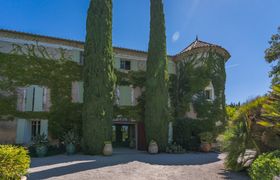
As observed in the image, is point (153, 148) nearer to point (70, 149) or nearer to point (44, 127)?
point (70, 149)

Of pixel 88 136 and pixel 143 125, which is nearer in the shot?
pixel 88 136

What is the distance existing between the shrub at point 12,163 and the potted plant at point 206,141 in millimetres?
13540

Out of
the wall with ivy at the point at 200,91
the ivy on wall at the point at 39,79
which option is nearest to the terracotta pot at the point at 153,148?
the wall with ivy at the point at 200,91

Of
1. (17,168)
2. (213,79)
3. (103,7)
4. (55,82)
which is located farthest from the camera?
(213,79)

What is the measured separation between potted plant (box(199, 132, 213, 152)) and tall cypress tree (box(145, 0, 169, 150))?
113 inches

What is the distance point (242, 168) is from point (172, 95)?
35.0 feet

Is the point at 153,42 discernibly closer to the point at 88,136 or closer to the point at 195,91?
the point at 195,91

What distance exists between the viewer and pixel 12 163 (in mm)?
5141

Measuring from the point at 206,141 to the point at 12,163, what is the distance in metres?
14.1

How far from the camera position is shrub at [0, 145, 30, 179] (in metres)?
4.93

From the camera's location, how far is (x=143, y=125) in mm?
17953

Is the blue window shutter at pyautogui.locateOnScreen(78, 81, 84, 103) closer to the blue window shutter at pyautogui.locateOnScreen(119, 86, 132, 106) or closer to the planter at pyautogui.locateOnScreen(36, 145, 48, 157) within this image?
the blue window shutter at pyautogui.locateOnScreen(119, 86, 132, 106)

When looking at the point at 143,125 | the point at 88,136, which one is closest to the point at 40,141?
the point at 88,136

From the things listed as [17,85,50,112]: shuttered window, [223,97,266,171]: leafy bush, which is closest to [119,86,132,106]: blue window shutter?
[17,85,50,112]: shuttered window
